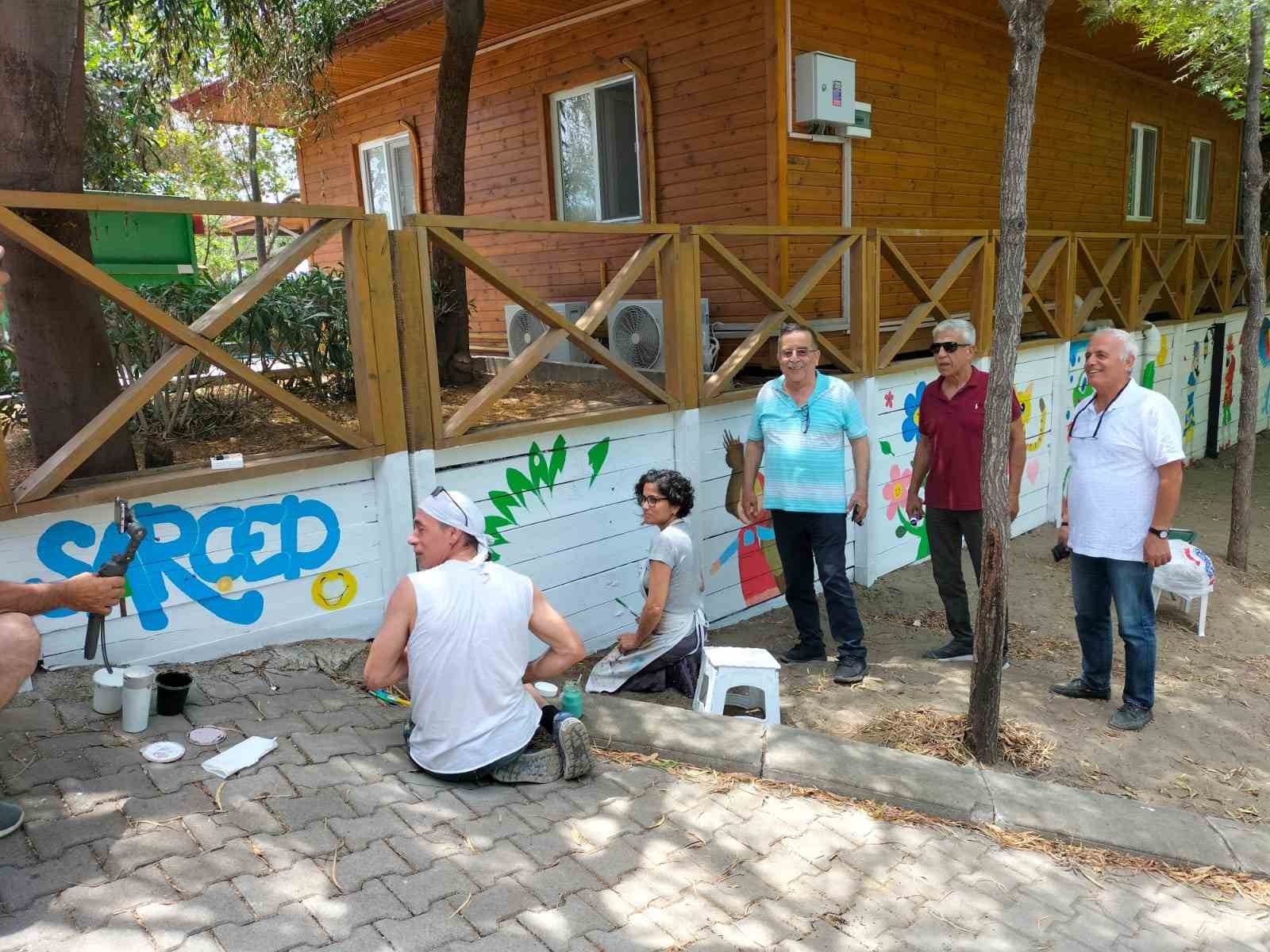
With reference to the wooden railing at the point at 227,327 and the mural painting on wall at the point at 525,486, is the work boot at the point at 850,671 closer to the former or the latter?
the mural painting on wall at the point at 525,486

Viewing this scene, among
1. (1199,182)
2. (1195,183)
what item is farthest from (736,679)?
(1199,182)

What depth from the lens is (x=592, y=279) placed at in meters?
9.12

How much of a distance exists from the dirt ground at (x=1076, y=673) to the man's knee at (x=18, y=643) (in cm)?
269

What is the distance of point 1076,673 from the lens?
5.33 meters

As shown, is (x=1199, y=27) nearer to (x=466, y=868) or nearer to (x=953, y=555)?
(x=953, y=555)

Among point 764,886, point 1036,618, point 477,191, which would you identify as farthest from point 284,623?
point 477,191

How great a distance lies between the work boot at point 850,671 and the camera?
16.4 feet

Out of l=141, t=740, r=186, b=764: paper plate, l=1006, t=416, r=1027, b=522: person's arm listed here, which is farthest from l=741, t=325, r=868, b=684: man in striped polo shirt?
l=141, t=740, r=186, b=764: paper plate

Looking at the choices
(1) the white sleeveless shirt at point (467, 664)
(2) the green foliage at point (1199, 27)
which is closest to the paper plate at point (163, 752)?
(1) the white sleeveless shirt at point (467, 664)

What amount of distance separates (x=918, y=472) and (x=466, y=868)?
3.77 m

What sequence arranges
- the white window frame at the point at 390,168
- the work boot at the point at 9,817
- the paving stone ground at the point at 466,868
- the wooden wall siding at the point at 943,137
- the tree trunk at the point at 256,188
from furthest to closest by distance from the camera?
the tree trunk at the point at 256,188 < the white window frame at the point at 390,168 < the wooden wall siding at the point at 943,137 < the work boot at the point at 9,817 < the paving stone ground at the point at 466,868

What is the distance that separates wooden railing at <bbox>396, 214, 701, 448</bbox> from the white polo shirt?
85.1 inches

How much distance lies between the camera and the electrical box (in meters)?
7.31

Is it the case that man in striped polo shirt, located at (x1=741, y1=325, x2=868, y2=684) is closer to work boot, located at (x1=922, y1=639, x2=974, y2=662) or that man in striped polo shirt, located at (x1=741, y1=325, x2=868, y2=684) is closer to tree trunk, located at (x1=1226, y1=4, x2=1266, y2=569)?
work boot, located at (x1=922, y1=639, x2=974, y2=662)
